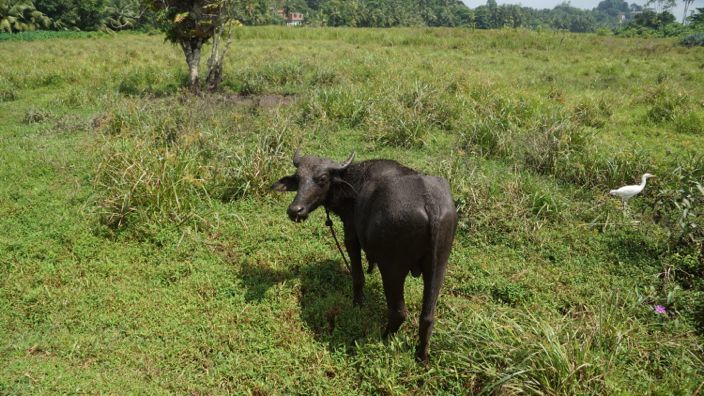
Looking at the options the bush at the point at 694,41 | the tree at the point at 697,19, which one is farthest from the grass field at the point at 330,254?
the tree at the point at 697,19

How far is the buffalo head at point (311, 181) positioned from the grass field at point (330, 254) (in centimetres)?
100

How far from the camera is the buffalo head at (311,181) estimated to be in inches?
144

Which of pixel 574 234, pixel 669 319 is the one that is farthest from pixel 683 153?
pixel 669 319

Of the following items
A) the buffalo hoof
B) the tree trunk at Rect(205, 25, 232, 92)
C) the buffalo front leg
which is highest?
the tree trunk at Rect(205, 25, 232, 92)

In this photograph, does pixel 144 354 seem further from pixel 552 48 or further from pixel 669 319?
pixel 552 48

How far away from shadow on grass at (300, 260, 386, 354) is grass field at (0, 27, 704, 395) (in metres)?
0.02

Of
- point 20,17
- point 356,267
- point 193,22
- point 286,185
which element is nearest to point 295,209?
point 286,185

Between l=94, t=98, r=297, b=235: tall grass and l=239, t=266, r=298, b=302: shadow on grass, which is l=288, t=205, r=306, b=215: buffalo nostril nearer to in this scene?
l=239, t=266, r=298, b=302: shadow on grass

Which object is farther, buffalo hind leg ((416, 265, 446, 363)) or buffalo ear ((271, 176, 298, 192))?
buffalo ear ((271, 176, 298, 192))

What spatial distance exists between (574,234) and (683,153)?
3726mm

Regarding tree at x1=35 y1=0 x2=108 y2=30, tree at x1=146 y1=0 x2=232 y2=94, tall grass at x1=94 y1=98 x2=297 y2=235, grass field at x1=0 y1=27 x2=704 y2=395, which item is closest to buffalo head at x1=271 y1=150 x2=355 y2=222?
grass field at x1=0 y1=27 x2=704 y2=395

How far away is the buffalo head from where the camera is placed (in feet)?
12.0

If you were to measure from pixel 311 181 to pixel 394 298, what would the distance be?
1188 millimetres

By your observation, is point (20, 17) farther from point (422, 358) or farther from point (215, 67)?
point (422, 358)
